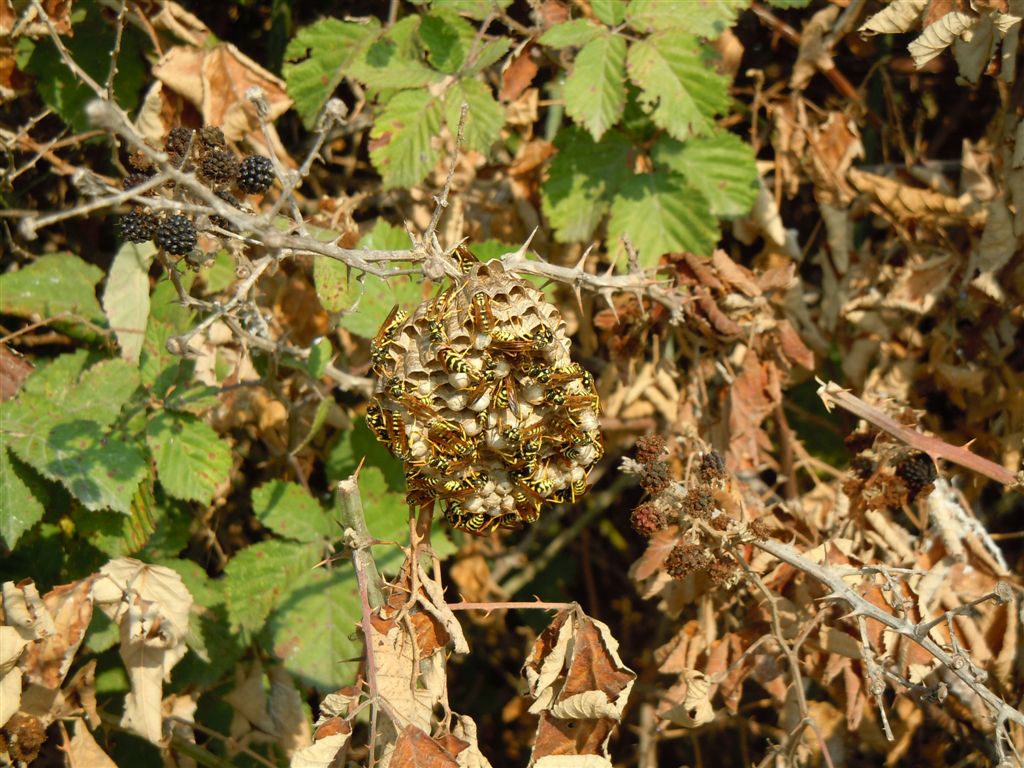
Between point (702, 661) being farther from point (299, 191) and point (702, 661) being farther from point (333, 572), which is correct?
point (299, 191)

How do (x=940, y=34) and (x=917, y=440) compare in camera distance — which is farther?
(x=940, y=34)

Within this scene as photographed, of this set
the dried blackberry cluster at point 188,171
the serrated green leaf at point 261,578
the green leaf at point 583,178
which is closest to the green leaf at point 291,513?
the serrated green leaf at point 261,578

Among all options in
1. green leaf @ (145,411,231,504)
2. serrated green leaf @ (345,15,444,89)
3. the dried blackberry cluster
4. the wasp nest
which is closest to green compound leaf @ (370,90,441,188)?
serrated green leaf @ (345,15,444,89)

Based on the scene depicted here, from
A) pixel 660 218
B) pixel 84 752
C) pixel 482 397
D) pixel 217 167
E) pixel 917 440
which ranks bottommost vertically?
pixel 84 752

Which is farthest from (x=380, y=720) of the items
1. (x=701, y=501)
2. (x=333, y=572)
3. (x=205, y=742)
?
(x=205, y=742)

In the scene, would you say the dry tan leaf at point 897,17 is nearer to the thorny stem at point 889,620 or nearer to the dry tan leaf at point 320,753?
the thorny stem at point 889,620

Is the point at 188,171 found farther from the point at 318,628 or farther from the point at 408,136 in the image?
the point at 318,628

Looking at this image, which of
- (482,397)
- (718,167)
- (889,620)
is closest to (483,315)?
(482,397)
